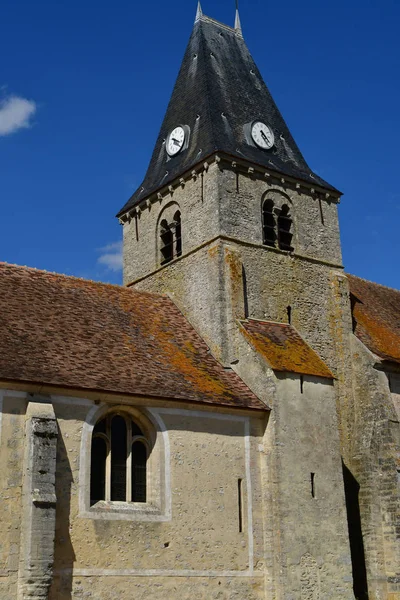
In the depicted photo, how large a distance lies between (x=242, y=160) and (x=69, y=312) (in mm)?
7574

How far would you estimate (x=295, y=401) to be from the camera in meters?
20.8

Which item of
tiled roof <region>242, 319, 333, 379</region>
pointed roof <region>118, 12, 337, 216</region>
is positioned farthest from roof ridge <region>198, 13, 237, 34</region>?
tiled roof <region>242, 319, 333, 379</region>

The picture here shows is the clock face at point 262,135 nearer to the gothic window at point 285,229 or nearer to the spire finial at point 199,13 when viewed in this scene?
the gothic window at point 285,229

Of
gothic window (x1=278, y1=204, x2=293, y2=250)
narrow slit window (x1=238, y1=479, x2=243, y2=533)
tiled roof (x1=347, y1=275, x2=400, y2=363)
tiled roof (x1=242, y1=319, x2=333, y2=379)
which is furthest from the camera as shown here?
gothic window (x1=278, y1=204, x2=293, y2=250)

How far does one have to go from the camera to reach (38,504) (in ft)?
53.1

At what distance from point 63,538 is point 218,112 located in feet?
49.7

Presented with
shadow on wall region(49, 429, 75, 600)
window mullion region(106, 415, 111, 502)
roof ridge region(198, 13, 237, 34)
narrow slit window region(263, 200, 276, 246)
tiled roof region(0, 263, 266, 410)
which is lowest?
shadow on wall region(49, 429, 75, 600)

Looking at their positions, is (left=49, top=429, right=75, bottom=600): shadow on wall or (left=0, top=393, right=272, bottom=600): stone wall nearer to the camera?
(left=0, top=393, right=272, bottom=600): stone wall

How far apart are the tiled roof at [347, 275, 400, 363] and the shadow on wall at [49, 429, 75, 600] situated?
10.7 meters

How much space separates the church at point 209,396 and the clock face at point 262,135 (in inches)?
3.4

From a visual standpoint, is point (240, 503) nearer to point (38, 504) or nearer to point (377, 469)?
point (377, 469)

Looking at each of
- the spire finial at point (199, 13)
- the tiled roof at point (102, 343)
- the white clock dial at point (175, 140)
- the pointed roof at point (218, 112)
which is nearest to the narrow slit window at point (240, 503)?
the tiled roof at point (102, 343)

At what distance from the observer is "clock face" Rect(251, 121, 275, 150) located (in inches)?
1032

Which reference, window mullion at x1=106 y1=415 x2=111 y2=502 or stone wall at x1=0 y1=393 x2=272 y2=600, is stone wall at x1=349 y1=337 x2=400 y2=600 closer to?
stone wall at x1=0 y1=393 x2=272 y2=600
